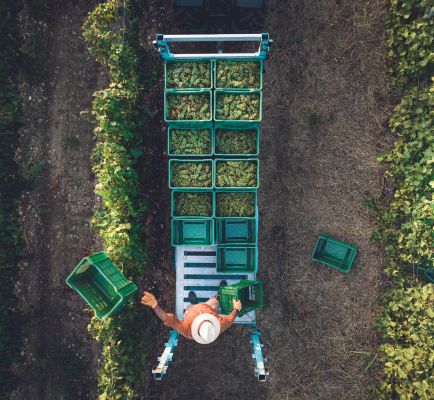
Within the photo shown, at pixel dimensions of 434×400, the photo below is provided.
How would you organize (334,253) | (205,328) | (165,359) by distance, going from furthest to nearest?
(334,253) → (165,359) → (205,328)

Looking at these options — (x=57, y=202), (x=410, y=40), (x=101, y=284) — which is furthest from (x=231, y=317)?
(x=410, y=40)

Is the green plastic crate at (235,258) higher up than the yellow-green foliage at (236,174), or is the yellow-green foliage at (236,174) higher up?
the yellow-green foliage at (236,174)

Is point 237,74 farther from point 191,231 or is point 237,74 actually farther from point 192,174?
point 191,231

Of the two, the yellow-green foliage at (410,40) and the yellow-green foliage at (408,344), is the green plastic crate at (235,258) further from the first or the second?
the yellow-green foliage at (410,40)

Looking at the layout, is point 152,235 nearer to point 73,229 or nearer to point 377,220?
point 73,229

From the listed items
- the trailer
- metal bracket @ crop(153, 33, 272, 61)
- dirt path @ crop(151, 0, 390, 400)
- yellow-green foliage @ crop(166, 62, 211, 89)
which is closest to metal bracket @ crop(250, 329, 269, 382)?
the trailer

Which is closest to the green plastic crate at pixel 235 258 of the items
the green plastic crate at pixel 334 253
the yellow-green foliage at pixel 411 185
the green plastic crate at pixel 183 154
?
the green plastic crate at pixel 334 253

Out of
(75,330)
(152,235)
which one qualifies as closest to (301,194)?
(152,235)
